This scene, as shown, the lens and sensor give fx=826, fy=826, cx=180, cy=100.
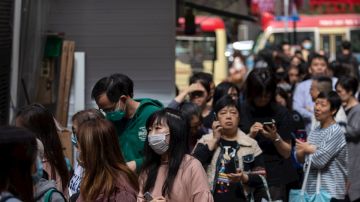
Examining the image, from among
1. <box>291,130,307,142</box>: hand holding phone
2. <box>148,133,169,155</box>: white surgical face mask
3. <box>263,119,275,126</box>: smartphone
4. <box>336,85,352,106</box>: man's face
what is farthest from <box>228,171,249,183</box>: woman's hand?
<box>336,85,352,106</box>: man's face

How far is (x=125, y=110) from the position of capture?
6320mm

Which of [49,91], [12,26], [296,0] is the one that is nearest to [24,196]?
[12,26]

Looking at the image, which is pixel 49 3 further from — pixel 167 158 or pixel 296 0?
pixel 296 0

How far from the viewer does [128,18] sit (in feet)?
32.0

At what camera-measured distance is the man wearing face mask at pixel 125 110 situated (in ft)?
20.4

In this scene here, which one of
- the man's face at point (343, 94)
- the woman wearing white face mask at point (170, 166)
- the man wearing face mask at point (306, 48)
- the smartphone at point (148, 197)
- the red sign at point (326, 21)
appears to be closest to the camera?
the smartphone at point (148, 197)

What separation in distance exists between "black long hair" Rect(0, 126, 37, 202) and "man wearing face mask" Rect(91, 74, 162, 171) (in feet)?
8.15

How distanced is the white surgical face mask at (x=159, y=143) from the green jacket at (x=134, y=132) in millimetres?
794

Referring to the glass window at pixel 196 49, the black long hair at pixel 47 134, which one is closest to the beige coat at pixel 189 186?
the black long hair at pixel 47 134

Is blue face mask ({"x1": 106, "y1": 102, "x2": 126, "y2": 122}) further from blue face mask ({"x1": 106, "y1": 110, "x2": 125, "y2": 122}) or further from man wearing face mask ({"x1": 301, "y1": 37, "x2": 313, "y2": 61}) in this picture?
man wearing face mask ({"x1": 301, "y1": 37, "x2": 313, "y2": 61})

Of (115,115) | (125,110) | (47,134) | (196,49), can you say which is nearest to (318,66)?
(196,49)

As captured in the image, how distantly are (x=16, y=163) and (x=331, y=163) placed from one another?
449cm

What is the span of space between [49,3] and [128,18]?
36.9 inches

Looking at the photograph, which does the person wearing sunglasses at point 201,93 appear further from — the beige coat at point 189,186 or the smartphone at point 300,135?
the beige coat at point 189,186
